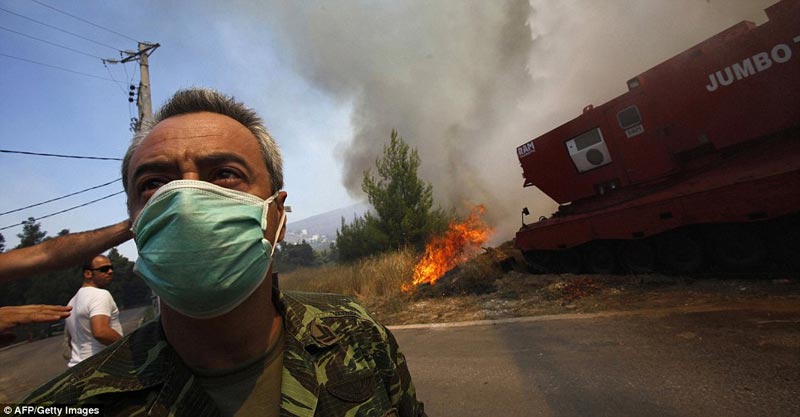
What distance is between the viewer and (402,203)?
55.5 feet

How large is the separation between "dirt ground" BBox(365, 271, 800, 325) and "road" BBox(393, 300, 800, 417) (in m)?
0.58

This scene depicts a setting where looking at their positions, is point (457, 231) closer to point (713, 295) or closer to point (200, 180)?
point (713, 295)

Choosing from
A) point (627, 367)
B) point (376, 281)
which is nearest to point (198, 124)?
point (627, 367)

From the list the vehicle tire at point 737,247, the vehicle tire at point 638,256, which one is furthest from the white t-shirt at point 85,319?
the vehicle tire at point 737,247

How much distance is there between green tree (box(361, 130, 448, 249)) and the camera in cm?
1655

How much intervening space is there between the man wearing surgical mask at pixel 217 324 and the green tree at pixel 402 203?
48.8 feet

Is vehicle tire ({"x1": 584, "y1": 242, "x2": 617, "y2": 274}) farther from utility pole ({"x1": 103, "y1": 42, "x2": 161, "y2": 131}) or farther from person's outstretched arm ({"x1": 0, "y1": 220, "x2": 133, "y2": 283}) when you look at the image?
utility pole ({"x1": 103, "y1": 42, "x2": 161, "y2": 131})

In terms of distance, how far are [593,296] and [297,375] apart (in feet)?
21.7

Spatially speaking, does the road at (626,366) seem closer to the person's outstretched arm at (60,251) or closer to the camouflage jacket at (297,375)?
the camouflage jacket at (297,375)

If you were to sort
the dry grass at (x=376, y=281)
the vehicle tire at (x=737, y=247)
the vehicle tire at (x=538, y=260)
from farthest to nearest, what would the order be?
the dry grass at (x=376, y=281) < the vehicle tire at (x=538, y=260) < the vehicle tire at (x=737, y=247)

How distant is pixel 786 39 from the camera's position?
546 centimetres

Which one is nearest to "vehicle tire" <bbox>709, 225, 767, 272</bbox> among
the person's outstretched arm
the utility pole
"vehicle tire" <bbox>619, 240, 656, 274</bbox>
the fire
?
"vehicle tire" <bbox>619, 240, 656, 274</bbox>

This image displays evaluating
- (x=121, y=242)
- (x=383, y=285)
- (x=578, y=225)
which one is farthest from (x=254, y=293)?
(x=383, y=285)

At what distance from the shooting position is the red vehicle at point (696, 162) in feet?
18.2
